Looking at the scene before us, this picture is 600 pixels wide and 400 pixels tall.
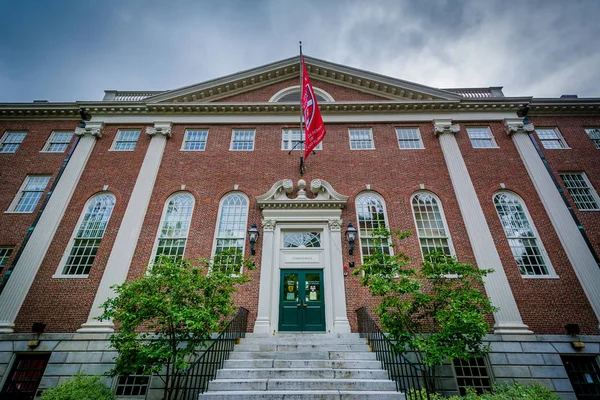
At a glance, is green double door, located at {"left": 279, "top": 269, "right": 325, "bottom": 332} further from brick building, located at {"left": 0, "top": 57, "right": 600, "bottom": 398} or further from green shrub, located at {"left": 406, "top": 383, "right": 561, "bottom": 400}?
green shrub, located at {"left": 406, "top": 383, "right": 561, "bottom": 400}

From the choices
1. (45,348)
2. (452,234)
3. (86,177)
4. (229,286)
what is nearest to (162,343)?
(229,286)

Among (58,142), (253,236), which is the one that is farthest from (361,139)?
(58,142)

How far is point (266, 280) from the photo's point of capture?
10.9 m

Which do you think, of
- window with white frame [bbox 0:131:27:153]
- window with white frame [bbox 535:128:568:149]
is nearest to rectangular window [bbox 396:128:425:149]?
window with white frame [bbox 535:128:568:149]

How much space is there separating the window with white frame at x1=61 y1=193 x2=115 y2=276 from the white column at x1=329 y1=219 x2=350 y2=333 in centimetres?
1004

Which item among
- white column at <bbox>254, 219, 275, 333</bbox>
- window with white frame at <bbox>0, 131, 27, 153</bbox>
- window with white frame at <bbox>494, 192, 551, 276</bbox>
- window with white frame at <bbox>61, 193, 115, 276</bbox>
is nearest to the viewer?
white column at <bbox>254, 219, 275, 333</bbox>

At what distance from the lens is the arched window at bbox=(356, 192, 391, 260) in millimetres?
11594

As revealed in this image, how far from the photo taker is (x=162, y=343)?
7.33 m

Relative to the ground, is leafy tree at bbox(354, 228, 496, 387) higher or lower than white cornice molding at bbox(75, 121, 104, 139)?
lower

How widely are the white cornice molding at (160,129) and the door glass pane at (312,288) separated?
10.4 metres

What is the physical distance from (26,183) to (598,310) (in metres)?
25.3

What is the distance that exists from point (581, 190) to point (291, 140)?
46.4 ft

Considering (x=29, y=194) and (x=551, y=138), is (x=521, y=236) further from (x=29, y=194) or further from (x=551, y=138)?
(x=29, y=194)

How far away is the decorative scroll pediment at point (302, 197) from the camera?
12125 millimetres
